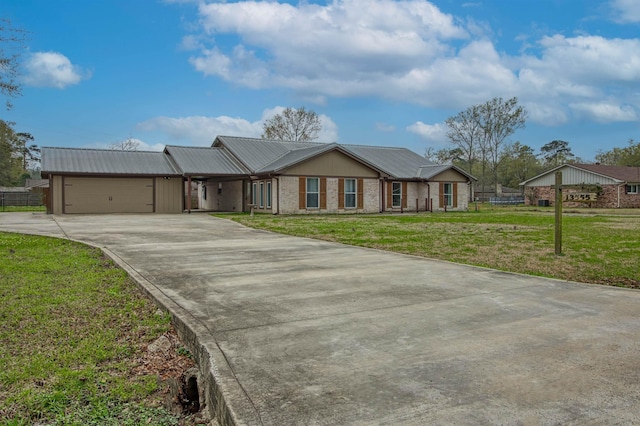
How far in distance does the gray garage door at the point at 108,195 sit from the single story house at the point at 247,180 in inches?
2.0

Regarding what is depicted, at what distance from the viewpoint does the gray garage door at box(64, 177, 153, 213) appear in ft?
88.7

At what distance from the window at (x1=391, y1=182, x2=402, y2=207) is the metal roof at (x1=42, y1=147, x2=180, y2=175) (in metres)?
13.7

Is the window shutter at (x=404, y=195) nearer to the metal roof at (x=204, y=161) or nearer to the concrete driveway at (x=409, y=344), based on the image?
the metal roof at (x=204, y=161)

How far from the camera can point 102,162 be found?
28.3 m

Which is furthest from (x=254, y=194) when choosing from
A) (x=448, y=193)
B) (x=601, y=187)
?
(x=601, y=187)

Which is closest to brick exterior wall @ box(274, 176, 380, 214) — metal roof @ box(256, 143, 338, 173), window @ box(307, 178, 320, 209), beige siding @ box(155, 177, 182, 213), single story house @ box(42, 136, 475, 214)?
single story house @ box(42, 136, 475, 214)

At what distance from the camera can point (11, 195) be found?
140ft

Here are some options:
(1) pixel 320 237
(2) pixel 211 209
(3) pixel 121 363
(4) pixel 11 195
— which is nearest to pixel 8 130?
(4) pixel 11 195

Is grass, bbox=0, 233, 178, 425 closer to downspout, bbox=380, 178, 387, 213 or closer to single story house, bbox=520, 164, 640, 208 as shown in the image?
downspout, bbox=380, 178, 387, 213

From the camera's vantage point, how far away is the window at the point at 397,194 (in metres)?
31.9

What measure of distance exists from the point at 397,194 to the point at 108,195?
17771 millimetres

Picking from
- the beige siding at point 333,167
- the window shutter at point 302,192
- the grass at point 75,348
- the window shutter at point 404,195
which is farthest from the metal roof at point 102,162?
the grass at point 75,348

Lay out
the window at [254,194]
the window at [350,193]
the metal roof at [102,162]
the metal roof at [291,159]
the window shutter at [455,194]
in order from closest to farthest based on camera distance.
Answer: the metal roof at [291,159]
the metal roof at [102,162]
the window at [350,193]
the window at [254,194]
the window shutter at [455,194]

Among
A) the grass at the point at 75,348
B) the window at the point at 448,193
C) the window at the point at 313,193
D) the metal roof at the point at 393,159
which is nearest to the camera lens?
the grass at the point at 75,348
